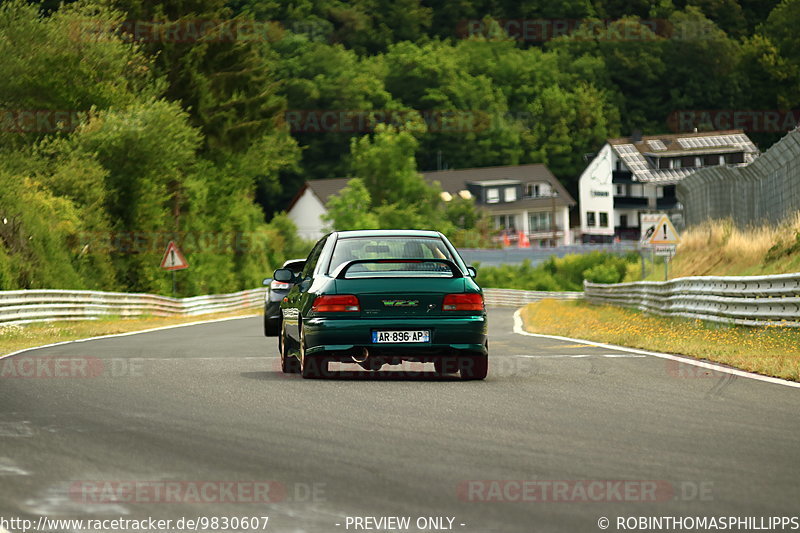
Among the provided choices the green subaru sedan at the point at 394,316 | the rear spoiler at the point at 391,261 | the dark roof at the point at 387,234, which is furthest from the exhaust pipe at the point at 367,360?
the dark roof at the point at 387,234

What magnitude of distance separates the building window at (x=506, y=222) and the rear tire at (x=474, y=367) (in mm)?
114480

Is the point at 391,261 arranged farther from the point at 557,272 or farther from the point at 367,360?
the point at 557,272

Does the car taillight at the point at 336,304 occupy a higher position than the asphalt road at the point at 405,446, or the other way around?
the car taillight at the point at 336,304

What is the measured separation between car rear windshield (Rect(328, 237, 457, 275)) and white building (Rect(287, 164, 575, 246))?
370ft

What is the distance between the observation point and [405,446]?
7.93 m

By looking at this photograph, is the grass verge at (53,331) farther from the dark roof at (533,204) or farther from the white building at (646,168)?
the dark roof at (533,204)

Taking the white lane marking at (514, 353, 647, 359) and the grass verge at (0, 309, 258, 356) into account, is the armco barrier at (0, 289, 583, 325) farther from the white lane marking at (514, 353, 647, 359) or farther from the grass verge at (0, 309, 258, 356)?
the white lane marking at (514, 353, 647, 359)

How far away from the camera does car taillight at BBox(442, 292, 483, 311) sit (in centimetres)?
1233

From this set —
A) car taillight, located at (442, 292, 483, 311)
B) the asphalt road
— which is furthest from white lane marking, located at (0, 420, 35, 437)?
car taillight, located at (442, 292, 483, 311)

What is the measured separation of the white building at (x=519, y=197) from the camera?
12750 cm

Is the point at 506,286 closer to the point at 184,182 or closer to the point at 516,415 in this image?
the point at 184,182

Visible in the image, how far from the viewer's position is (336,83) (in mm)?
121500

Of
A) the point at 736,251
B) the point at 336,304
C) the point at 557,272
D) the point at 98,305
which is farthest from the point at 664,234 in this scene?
the point at 557,272

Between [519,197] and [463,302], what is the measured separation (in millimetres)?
116993
